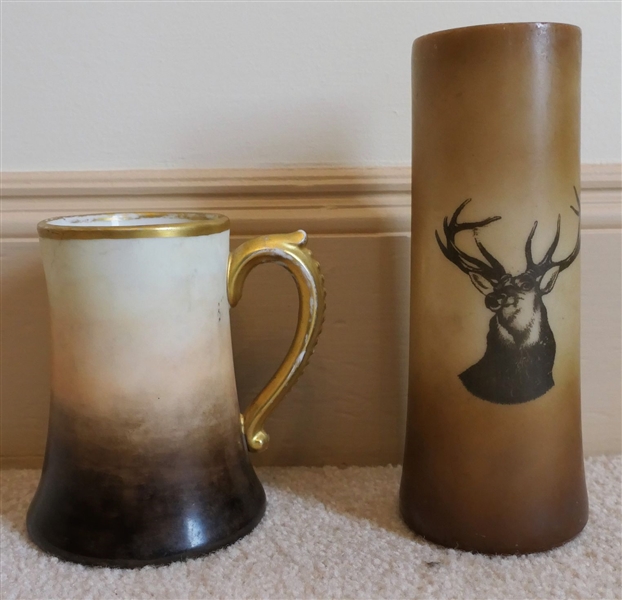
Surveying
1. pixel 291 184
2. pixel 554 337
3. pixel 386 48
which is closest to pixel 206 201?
pixel 291 184

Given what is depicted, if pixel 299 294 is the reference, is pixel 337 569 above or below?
below

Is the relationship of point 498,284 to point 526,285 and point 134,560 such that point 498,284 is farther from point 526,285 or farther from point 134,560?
point 134,560

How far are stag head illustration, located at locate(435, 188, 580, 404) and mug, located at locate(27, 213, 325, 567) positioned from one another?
0.40 ft

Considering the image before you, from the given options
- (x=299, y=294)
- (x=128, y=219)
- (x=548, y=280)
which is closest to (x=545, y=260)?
(x=548, y=280)

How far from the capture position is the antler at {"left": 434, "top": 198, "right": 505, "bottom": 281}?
0.41m

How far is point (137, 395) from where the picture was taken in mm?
423

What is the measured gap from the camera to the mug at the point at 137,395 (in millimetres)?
414

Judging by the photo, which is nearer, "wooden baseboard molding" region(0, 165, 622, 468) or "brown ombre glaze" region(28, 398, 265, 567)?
"brown ombre glaze" region(28, 398, 265, 567)

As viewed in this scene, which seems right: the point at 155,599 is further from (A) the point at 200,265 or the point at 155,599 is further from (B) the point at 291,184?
(B) the point at 291,184

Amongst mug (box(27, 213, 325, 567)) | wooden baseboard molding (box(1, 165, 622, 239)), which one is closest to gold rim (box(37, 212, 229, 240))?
mug (box(27, 213, 325, 567))

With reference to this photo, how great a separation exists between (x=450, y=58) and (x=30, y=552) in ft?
1.33

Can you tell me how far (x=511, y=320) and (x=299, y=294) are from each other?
141mm

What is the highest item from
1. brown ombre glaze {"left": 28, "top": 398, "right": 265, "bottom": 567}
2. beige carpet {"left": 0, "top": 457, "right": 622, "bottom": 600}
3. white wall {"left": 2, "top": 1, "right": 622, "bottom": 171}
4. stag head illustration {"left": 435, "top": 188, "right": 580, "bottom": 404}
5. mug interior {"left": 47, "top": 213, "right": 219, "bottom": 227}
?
white wall {"left": 2, "top": 1, "right": 622, "bottom": 171}

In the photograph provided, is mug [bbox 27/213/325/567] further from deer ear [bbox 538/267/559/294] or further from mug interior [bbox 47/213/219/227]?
deer ear [bbox 538/267/559/294]
